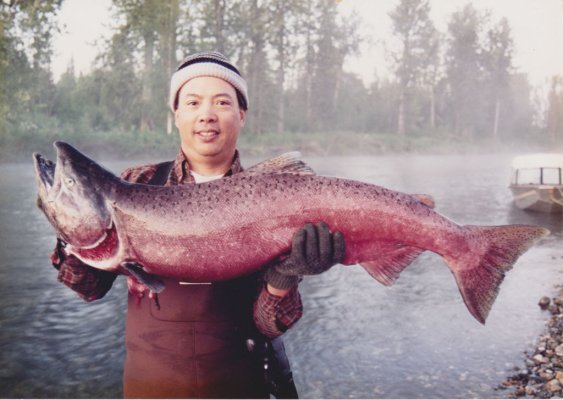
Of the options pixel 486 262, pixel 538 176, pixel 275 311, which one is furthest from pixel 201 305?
pixel 538 176

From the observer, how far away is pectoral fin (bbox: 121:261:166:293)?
72.9 inches

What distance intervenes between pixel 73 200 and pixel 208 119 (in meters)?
0.60

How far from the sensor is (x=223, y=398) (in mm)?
2176

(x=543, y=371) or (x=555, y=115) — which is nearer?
(x=543, y=371)

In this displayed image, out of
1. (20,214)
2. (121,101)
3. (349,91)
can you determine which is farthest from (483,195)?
(349,91)

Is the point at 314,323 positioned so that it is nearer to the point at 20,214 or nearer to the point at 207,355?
the point at 207,355

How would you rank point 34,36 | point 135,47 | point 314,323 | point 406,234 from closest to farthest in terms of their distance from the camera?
point 406,234
point 314,323
point 34,36
point 135,47

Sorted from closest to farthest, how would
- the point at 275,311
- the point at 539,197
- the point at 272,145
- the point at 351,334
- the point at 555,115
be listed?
the point at 275,311 → the point at 351,334 → the point at 539,197 → the point at 555,115 → the point at 272,145

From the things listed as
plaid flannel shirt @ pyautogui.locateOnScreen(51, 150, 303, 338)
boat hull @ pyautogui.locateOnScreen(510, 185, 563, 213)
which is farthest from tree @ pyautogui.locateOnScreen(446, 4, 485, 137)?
plaid flannel shirt @ pyautogui.locateOnScreen(51, 150, 303, 338)

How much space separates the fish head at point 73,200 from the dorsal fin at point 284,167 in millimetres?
581

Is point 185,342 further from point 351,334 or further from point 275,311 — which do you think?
point 351,334

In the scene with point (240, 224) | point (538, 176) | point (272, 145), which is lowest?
point (538, 176)

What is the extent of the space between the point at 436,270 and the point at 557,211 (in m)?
3.62

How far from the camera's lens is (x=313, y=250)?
75.0 inches
